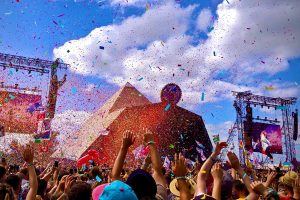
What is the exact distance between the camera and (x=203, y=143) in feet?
96.9

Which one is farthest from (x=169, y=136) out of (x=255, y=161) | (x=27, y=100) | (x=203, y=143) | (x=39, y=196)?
(x=39, y=196)

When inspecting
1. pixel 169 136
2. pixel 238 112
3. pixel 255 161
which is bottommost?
pixel 255 161

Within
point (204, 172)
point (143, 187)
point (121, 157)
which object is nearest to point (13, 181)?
point (121, 157)

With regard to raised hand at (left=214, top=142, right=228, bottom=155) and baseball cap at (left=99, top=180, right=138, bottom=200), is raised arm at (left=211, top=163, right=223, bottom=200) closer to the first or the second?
raised hand at (left=214, top=142, right=228, bottom=155)

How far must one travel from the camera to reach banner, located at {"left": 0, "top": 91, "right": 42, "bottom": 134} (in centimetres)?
2788

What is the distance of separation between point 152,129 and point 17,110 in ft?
37.5

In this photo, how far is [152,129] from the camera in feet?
89.1

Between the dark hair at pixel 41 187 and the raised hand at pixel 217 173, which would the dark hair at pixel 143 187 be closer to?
the raised hand at pixel 217 173

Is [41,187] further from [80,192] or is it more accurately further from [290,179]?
[290,179]

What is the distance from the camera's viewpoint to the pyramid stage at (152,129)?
2667 cm

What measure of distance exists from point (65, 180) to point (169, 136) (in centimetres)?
2367

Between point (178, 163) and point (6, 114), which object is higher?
point (6, 114)

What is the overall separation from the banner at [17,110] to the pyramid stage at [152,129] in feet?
12.9

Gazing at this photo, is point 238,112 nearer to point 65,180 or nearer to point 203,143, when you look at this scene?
point 203,143
